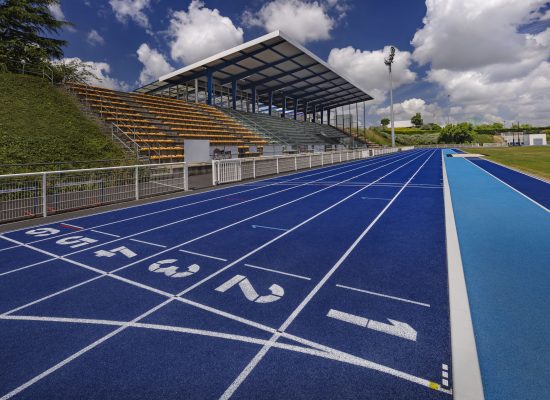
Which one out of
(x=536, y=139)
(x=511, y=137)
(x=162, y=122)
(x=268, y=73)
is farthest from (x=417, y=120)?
(x=162, y=122)

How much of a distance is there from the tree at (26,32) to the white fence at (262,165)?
19305 mm

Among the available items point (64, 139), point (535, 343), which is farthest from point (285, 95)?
point (535, 343)

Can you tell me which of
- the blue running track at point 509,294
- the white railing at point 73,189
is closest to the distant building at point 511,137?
the blue running track at point 509,294

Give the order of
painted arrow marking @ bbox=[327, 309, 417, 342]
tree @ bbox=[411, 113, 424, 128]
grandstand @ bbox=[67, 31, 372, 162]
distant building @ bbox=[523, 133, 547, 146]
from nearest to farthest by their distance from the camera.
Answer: painted arrow marking @ bbox=[327, 309, 417, 342]
grandstand @ bbox=[67, 31, 372, 162]
distant building @ bbox=[523, 133, 547, 146]
tree @ bbox=[411, 113, 424, 128]

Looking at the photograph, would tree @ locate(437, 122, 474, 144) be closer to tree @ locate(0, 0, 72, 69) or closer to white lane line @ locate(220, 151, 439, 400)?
tree @ locate(0, 0, 72, 69)

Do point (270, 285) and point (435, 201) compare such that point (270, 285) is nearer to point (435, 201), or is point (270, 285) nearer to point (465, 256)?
point (465, 256)

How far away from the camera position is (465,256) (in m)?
5.16

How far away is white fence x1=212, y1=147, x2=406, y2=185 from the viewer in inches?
621

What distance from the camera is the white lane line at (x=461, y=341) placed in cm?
228

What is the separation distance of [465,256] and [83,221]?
8.54 metres

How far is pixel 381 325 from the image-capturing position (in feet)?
10.5

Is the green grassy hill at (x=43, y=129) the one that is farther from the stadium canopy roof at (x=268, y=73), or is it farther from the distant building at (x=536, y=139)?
the distant building at (x=536, y=139)

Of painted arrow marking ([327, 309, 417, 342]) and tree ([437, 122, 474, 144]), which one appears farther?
tree ([437, 122, 474, 144])

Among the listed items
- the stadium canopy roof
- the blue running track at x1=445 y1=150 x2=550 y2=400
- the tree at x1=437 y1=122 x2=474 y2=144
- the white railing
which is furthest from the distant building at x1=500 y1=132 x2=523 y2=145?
the white railing
